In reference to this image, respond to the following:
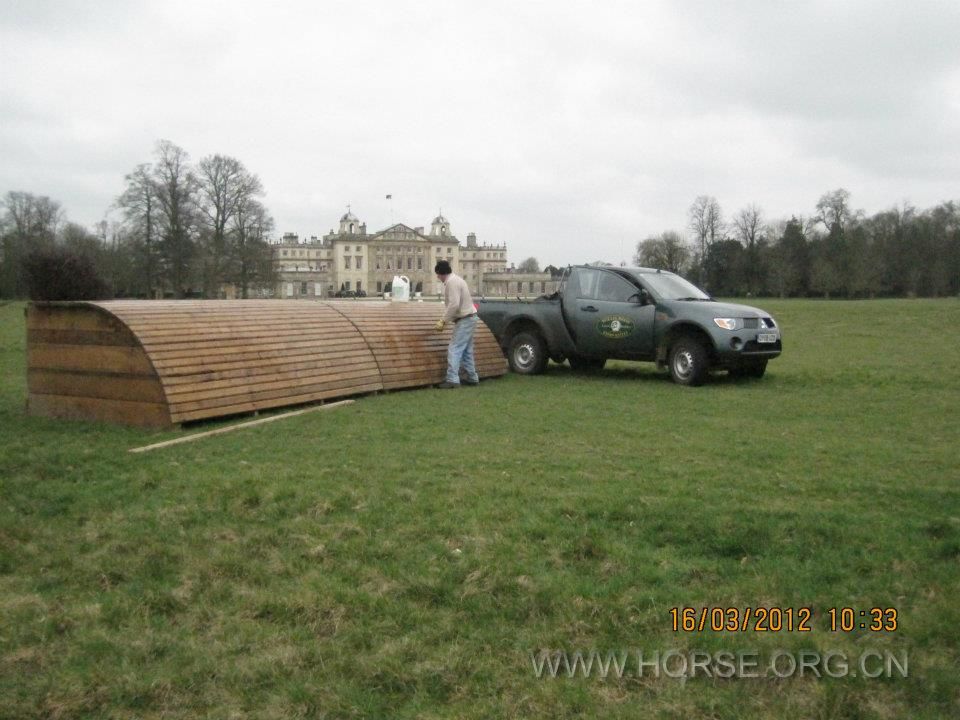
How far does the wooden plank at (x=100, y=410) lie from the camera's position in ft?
28.5

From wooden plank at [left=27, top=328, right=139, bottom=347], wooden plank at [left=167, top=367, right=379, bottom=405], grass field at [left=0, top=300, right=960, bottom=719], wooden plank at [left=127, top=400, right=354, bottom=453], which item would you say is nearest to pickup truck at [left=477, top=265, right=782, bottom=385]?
wooden plank at [left=167, top=367, right=379, bottom=405]

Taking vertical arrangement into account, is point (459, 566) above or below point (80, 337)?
below

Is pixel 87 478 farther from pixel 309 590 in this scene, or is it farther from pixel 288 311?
pixel 288 311

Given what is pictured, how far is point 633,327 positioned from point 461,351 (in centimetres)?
296

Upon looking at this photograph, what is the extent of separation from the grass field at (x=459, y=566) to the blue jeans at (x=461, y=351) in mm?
4312

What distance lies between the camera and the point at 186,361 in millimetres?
9102

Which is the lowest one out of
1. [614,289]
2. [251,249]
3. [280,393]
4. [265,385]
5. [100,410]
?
[100,410]

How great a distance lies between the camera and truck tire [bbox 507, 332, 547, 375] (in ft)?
47.7

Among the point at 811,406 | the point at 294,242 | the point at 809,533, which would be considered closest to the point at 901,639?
the point at 809,533

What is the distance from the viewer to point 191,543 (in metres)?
5.07

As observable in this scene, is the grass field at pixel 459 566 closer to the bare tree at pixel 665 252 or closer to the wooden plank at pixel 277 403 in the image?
the wooden plank at pixel 277 403

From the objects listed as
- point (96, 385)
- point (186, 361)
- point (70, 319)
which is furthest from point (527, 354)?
point (70, 319)

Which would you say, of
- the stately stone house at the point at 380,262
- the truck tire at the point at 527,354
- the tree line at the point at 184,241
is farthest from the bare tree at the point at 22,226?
the truck tire at the point at 527,354
